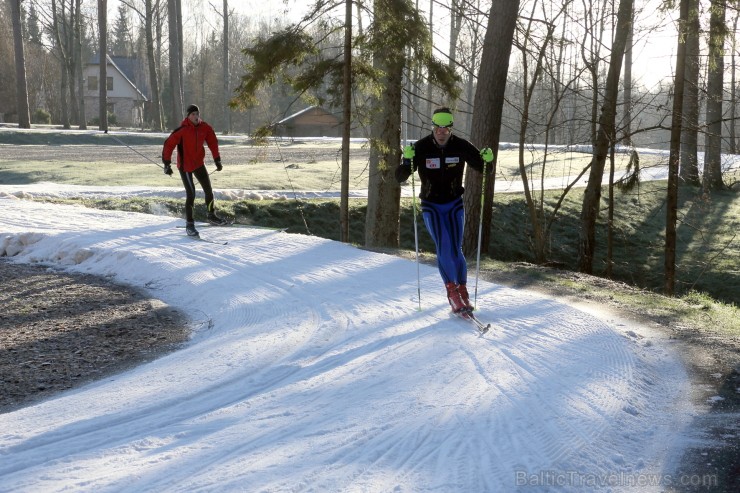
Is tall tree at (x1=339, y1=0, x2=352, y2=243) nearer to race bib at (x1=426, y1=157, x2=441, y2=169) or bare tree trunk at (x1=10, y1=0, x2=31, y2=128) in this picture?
race bib at (x1=426, y1=157, x2=441, y2=169)

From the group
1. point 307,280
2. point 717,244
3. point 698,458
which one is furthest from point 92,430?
point 717,244

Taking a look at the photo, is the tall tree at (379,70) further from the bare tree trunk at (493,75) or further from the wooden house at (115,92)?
the wooden house at (115,92)

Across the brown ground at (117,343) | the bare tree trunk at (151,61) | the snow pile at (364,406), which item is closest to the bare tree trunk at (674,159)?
the brown ground at (117,343)

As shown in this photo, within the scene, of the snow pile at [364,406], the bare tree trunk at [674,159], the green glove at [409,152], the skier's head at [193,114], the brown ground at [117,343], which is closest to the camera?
the snow pile at [364,406]

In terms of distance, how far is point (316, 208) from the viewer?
21.3m

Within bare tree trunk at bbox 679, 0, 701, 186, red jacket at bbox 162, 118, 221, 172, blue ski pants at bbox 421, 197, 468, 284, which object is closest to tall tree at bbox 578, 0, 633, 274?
bare tree trunk at bbox 679, 0, 701, 186

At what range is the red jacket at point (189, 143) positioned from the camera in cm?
1382

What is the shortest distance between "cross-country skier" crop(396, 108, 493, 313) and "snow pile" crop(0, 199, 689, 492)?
1.45 feet

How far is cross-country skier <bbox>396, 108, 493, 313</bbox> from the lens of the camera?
8.44m

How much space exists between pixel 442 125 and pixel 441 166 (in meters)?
0.45

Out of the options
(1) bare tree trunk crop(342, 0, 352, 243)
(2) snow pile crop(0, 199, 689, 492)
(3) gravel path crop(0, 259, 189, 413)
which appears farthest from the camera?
(1) bare tree trunk crop(342, 0, 352, 243)

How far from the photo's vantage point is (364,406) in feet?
18.7

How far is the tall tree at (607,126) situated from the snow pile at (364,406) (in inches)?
342

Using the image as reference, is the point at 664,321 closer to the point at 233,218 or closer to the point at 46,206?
the point at 233,218
